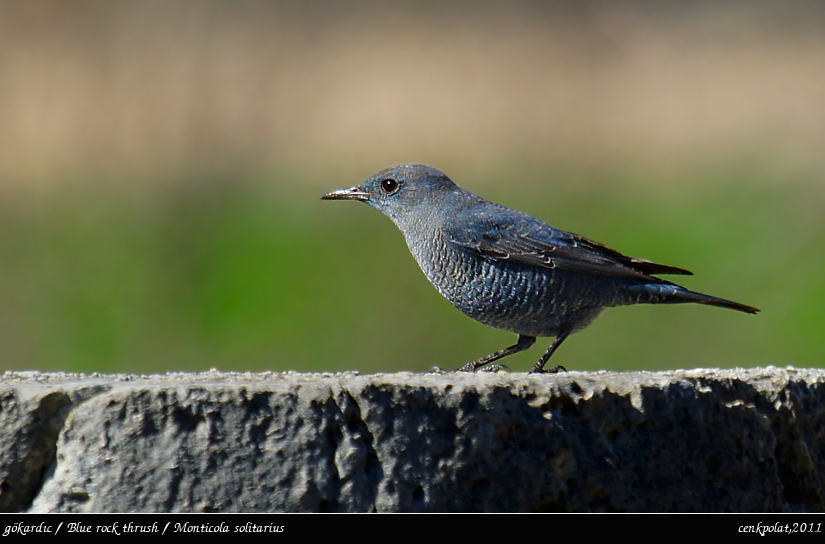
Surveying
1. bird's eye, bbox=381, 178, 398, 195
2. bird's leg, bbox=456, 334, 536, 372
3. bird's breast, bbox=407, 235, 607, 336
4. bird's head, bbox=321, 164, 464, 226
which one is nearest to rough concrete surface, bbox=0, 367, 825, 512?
bird's breast, bbox=407, 235, 607, 336

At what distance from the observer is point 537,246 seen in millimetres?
4254

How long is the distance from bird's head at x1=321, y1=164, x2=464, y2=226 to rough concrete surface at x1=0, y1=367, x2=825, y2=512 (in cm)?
182

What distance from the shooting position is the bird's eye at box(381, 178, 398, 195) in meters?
4.66

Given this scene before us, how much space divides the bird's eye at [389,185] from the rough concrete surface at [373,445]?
1961mm

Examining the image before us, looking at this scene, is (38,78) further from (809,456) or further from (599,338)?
(809,456)

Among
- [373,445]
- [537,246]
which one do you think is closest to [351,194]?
[537,246]

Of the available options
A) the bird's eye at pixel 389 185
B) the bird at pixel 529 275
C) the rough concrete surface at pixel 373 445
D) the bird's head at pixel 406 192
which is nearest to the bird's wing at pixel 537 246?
the bird at pixel 529 275

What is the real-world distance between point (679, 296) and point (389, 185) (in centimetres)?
141

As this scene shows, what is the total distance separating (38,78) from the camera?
8.13 meters

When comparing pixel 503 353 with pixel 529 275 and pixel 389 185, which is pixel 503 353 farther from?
pixel 389 185
